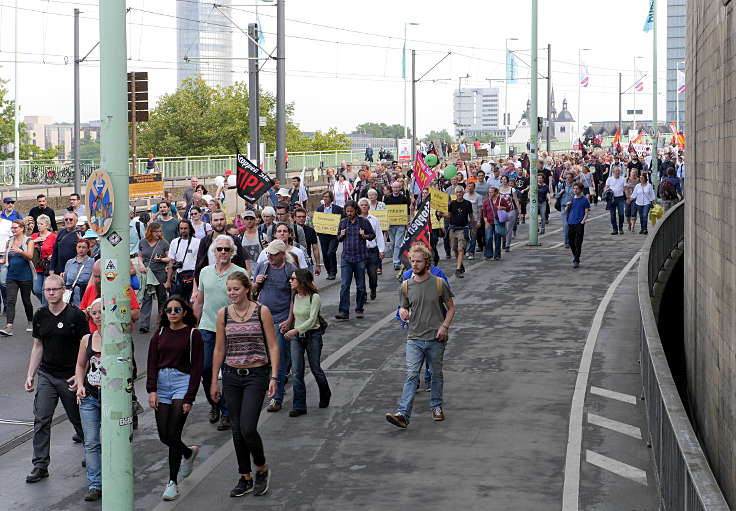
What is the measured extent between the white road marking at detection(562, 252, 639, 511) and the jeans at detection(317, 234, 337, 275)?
18.5 feet

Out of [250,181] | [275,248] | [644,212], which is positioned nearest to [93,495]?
[275,248]

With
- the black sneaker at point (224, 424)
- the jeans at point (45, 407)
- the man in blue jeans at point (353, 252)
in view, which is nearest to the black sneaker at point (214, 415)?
the black sneaker at point (224, 424)

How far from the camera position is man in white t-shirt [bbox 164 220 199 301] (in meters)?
14.9

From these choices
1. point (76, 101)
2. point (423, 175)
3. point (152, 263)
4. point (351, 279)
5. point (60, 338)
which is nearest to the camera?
point (60, 338)

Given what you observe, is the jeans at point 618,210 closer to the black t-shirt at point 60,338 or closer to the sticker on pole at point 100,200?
the black t-shirt at point 60,338

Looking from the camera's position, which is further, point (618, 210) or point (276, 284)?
point (618, 210)

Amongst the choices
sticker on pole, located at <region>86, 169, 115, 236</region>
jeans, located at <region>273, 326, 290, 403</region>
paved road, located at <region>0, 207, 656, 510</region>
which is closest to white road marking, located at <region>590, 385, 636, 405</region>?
paved road, located at <region>0, 207, 656, 510</region>

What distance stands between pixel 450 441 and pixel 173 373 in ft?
9.38

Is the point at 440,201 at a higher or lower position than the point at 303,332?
higher

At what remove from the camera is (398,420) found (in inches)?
434

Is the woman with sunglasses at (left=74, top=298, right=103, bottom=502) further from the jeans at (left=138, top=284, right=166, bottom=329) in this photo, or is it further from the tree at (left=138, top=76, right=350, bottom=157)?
the tree at (left=138, top=76, right=350, bottom=157)

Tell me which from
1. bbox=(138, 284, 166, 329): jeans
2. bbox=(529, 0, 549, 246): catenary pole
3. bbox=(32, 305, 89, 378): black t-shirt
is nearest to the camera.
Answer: bbox=(32, 305, 89, 378): black t-shirt

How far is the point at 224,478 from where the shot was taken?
9.70 metres

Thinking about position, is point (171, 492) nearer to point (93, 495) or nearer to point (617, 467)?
A: point (93, 495)
